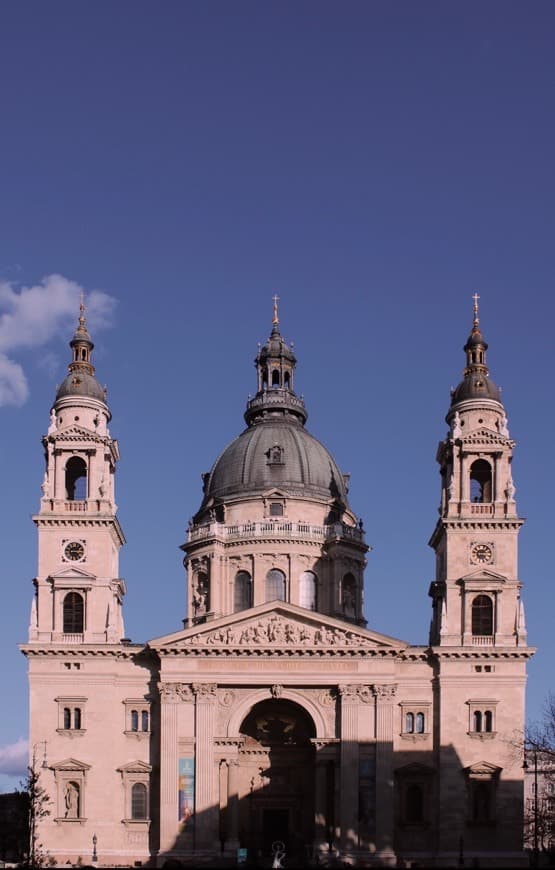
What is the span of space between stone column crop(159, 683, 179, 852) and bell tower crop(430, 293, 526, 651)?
16408mm

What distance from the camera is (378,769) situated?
82.5 metres

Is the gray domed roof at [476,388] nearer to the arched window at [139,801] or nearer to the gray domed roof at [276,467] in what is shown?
the gray domed roof at [276,467]

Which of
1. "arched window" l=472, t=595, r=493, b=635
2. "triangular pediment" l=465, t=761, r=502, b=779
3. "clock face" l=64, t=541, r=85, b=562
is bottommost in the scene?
"triangular pediment" l=465, t=761, r=502, b=779

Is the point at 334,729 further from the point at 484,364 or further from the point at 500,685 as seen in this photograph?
the point at 484,364

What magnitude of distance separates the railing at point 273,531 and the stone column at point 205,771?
15.7 meters

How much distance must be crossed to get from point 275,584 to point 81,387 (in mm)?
18957

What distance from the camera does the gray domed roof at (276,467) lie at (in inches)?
3949

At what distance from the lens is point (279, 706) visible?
87.8m

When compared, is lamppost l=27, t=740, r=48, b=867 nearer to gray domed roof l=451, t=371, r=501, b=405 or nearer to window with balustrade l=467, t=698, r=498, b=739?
window with balustrade l=467, t=698, r=498, b=739

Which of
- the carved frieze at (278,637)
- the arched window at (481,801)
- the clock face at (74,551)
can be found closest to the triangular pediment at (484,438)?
the carved frieze at (278,637)

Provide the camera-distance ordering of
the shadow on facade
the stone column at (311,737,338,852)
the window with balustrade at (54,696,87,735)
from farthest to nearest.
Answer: the window with balustrade at (54,696,87,735)
the stone column at (311,737,338,852)
the shadow on facade

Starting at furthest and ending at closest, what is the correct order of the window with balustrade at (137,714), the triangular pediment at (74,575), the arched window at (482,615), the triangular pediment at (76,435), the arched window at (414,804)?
the triangular pediment at (76,435) < the arched window at (482,615) < the triangular pediment at (74,575) < the window with balustrade at (137,714) < the arched window at (414,804)

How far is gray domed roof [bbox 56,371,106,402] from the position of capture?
9031 cm

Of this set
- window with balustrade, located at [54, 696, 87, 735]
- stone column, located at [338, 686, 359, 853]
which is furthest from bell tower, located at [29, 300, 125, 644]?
stone column, located at [338, 686, 359, 853]
